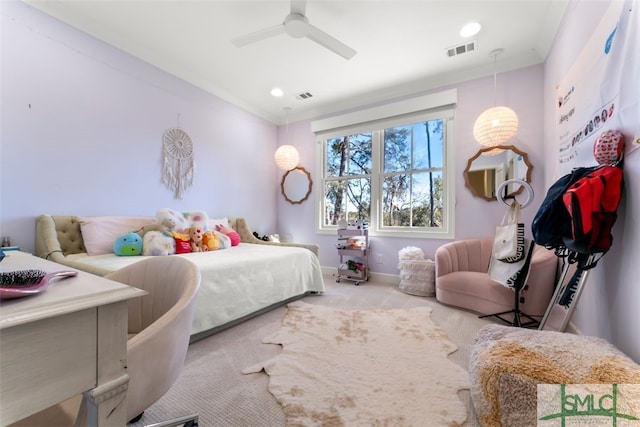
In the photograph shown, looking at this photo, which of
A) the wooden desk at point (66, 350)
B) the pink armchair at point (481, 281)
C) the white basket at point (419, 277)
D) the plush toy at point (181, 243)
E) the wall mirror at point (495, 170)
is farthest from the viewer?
the white basket at point (419, 277)

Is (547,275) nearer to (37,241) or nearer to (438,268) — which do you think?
(438,268)

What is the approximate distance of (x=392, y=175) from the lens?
391 cm

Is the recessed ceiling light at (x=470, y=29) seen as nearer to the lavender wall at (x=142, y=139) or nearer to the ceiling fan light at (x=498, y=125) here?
the lavender wall at (x=142, y=139)

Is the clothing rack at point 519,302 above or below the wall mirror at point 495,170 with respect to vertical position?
below

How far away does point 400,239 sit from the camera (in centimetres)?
372

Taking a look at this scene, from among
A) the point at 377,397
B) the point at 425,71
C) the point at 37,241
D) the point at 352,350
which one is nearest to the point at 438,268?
the point at 352,350

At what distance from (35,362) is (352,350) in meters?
1.71

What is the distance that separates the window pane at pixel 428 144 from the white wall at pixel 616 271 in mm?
1461

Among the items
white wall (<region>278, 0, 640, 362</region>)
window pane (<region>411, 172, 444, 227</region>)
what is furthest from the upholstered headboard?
window pane (<region>411, 172, 444, 227</region>)

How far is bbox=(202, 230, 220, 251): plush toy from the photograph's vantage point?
2924 mm

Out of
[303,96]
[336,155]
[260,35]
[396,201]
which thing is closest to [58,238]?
[260,35]

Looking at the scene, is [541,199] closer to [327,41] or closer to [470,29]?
[470,29]

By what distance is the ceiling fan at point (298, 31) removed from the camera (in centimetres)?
209

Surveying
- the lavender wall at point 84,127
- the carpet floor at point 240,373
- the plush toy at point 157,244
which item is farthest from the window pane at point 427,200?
the plush toy at point 157,244
